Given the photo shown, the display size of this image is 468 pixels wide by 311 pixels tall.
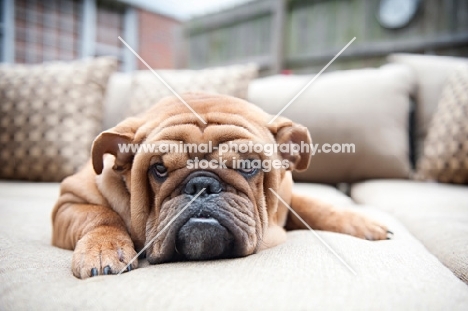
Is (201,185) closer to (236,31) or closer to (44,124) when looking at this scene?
(44,124)

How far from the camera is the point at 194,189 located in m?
0.98

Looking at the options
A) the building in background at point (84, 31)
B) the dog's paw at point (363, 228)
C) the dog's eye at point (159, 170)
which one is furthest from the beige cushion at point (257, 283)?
the building in background at point (84, 31)

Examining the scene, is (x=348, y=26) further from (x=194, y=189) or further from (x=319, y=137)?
(x=194, y=189)

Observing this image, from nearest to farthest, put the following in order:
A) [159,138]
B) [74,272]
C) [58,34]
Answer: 1. [74,272]
2. [159,138]
3. [58,34]

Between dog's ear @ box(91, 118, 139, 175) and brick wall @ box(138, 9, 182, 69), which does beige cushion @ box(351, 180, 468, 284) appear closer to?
dog's ear @ box(91, 118, 139, 175)

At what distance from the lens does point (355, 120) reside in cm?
211

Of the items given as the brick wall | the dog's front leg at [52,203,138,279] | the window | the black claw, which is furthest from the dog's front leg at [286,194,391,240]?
the brick wall

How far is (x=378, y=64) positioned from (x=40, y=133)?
3.16m

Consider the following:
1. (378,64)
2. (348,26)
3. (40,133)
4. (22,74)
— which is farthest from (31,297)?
(348,26)

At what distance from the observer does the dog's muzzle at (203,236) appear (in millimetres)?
927

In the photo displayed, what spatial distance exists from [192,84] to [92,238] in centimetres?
132

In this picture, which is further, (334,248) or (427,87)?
(427,87)

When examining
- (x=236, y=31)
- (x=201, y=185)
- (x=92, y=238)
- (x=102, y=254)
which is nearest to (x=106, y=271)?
(x=102, y=254)

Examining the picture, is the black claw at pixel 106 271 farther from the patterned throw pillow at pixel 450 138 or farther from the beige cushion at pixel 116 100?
the patterned throw pillow at pixel 450 138
